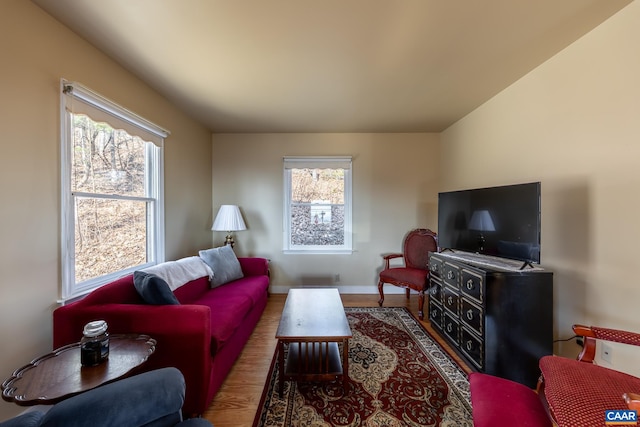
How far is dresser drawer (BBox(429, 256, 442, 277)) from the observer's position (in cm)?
257

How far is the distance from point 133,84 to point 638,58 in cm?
373

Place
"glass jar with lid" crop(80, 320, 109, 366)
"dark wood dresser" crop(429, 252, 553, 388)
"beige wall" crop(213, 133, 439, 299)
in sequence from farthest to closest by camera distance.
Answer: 1. "beige wall" crop(213, 133, 439, 299)
2. "dark wood dresser" crop(429, 252, 553, 388)
3. "glass jar with lid" crop(80, 320, 109, 366)

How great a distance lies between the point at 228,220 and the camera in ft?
11.1

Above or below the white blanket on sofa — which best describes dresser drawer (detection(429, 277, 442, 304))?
below

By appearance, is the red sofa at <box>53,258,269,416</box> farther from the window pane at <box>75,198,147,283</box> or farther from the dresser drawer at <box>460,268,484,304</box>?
the dresser drawer at <box>460,268,484,304</box>

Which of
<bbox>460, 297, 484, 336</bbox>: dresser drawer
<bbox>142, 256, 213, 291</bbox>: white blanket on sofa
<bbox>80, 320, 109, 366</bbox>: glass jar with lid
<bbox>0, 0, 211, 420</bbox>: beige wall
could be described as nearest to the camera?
<bbox>80, 320, 109, 366</bbox>: glass jar with lid

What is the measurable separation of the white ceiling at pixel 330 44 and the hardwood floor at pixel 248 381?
101 inches

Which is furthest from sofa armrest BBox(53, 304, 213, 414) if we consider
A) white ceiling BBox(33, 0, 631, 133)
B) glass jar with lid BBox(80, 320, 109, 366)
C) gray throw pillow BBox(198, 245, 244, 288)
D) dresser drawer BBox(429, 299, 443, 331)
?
dresser drawer BBox(429, 299, 443, 331)

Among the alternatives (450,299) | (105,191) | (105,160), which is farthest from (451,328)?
(105,160)

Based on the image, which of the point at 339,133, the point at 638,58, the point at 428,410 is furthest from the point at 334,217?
the point at 638,58

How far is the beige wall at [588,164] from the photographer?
1501 millimetres

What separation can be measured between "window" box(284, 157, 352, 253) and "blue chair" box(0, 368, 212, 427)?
2.87 metres

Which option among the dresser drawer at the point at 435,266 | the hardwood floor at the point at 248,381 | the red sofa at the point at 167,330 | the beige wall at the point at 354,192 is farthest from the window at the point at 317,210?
the red sofa at the point at 167,330

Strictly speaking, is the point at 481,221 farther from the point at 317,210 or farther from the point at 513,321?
the point at 317,210
